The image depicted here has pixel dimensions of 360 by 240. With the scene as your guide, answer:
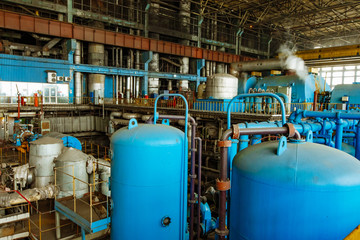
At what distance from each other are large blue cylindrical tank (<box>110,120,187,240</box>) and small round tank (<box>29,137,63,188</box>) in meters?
5.53

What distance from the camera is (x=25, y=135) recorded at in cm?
1424

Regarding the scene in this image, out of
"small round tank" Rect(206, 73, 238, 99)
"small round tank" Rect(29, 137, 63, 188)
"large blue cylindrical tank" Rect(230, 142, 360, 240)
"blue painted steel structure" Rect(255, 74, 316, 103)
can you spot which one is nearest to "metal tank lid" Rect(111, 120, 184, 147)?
"large blue cylindrical tank" Rect(230, 142, 360, 240)

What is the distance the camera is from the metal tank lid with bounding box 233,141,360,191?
10.2 ft

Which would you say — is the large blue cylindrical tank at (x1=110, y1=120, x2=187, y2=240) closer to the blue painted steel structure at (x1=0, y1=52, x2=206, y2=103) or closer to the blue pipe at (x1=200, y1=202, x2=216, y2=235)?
the blue pipe at (x1=200, y1=202, x2=216, y2=235)

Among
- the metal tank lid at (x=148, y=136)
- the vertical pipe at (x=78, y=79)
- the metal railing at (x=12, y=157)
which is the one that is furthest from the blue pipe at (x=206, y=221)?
the vertical pipe at (x=78, y=79)

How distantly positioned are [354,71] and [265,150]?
47098mm

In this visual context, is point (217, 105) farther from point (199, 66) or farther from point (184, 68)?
point (199, 66)

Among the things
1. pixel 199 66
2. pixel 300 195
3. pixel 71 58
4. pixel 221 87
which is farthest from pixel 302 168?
pixel 199 66

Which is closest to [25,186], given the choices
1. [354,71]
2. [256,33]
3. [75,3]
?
[75,3]

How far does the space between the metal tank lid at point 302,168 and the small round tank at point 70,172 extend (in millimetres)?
7816

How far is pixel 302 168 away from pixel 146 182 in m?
3.43

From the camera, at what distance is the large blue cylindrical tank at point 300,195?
10.1ft

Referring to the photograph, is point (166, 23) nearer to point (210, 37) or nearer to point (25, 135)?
point (210, 37)

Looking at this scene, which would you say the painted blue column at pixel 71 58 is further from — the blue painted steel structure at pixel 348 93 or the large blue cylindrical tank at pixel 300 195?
the large blue cylindrical tank at pixel 300 195
